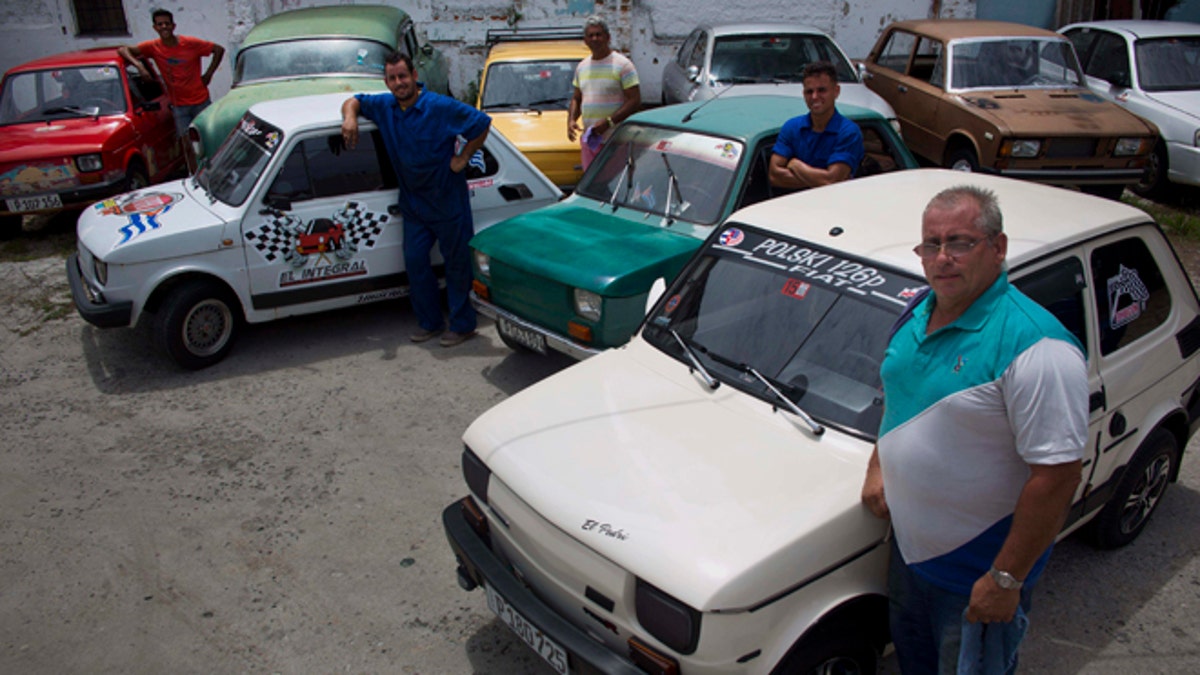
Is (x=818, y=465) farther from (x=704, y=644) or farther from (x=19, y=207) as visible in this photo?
(x=19, y=207)

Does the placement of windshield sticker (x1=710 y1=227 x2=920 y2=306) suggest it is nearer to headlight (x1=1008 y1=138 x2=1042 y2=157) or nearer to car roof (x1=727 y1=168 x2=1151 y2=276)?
car roof (x1=727 y1=168 x2=1151 y2=276)

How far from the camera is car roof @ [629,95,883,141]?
5.57 meters

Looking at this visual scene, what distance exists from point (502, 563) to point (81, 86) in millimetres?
8326

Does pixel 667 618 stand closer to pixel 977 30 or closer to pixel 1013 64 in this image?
pixel 1013 64

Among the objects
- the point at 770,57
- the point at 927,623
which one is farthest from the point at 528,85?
the point at 927,623

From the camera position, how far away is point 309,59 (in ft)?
30.2

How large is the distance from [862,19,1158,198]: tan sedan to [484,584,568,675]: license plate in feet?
22.8

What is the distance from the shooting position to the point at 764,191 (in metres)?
5.51

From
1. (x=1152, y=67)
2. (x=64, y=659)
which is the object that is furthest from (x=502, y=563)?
(x=1152, y=67)

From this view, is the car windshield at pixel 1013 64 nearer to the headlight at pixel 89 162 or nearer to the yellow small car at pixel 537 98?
the yellow small car at pixel 537 98

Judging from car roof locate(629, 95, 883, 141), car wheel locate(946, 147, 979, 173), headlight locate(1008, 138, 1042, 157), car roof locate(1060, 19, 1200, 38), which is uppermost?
car roof locate(1060, 19, 1200, 38)

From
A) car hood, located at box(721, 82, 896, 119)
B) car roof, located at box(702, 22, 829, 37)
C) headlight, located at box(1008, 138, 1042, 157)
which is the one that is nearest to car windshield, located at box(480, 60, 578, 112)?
car hood, located at box(721, 82, 896, 119)

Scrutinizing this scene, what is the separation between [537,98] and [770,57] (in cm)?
265

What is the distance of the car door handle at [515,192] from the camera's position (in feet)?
21.5
